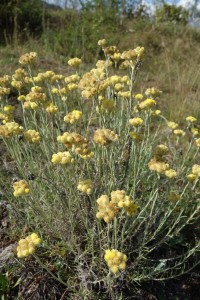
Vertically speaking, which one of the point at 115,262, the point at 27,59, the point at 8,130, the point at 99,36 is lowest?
the point at 99,36

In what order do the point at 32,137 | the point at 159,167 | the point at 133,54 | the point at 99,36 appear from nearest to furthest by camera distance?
1. the point at 159,167
2. the point at 32,137
3. the point at 133,54
4. the point at 99,36

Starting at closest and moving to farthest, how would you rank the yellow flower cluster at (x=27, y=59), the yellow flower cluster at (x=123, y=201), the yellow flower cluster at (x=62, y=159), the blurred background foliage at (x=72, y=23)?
the yellow flower cluster at (x=123, y=201) → the yellow flower cluster at (x=62, y=159) → the yellow flower cluster at (x=27, y=59) → the blurred background foliage at (x=72, y=23)

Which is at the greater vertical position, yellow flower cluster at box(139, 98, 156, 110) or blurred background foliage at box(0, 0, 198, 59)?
yellow flower cluster at box(139, 98, 156, 110)

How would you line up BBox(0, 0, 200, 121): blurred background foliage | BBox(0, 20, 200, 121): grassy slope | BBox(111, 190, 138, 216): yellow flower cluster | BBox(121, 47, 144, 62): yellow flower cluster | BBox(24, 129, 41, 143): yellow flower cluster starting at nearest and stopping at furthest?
1. BBox(111, 190, 138, 216): yellow flower cluster
2. BBox(24, 129, 41, 143): yellow flower cluster
3. BBox(121, 47, 144, 62): yellow flower cluster
4. BBox(0, 20, 200, 121): grassy slope
5. BBox(0, 0, 200, 121): blurred background foliage

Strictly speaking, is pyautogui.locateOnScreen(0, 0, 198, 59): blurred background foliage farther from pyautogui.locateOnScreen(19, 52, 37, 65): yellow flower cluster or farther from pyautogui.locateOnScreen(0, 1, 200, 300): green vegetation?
pyautogui.locateOnScreen(19, 52, 37, 65): yellow flower cluster

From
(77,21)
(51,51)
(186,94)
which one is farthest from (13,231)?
(77,21)

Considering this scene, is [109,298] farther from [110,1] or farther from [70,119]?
[110,1]

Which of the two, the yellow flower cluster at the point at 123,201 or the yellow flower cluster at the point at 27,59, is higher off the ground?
the yellow flower cluster at the point at 27,59

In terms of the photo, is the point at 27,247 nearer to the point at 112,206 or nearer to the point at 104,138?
the point at 112,206

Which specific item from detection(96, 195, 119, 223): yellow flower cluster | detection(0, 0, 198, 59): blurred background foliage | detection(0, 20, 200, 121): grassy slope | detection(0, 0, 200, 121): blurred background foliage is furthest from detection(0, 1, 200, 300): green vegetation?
detection(0, 0, 198, 59): blurred background foliage

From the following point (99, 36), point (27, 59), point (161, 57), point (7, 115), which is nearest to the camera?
point (7, 115)

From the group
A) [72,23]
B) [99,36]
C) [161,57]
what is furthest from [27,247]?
[72,23]

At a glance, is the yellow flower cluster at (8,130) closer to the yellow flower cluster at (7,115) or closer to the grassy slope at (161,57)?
the yellow flower cluster at (7,115)

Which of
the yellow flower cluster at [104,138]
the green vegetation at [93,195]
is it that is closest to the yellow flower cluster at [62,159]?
the green vegetation at [93,195]
